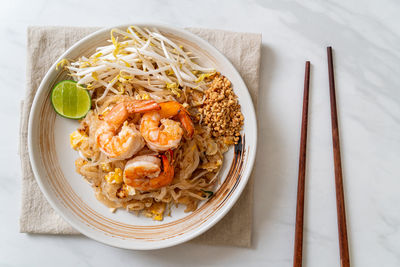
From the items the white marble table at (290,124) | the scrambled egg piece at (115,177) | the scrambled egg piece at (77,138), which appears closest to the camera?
the scrambled egg piece at (115,177)

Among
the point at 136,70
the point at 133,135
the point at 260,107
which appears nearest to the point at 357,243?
the point at 260,107

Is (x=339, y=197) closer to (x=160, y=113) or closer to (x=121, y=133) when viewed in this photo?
(x=160, y=113)

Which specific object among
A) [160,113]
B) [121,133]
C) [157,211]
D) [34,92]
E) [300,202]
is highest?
[34,92]

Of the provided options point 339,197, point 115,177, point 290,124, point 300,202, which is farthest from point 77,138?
point 339,197

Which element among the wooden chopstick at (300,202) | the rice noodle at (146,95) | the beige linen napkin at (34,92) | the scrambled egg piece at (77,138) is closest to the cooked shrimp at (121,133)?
the rice noodle at (146,95)

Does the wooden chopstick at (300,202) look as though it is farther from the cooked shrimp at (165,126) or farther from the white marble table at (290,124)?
the cooked shrimp at (165,126)

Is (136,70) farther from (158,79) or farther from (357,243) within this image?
(357,243)
